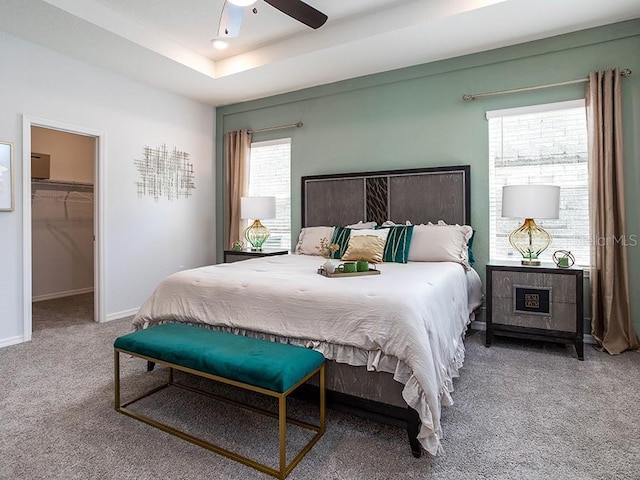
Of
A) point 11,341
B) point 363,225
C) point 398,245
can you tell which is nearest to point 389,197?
point 363,225

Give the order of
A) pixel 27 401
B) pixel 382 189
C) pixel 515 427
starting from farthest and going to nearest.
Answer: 1. pixel 382 189
2. pixel 27 401
3. pixel 515 427

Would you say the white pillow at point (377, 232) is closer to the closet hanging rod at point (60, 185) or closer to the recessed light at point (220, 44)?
the recessed light at point (220, 44)

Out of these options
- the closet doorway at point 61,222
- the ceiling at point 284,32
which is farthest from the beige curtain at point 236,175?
the closet doorway at point 61,222

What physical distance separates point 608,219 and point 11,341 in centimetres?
534

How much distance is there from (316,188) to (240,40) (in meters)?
1.81

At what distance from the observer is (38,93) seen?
3.64 m

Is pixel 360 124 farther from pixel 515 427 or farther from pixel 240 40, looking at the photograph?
pixel 515 427

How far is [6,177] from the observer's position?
3.42 meters

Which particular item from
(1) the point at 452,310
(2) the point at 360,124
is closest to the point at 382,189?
(2) the point at 360,124

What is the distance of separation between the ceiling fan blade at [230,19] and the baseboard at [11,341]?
127 inches

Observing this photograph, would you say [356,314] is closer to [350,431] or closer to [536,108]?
[350,431]

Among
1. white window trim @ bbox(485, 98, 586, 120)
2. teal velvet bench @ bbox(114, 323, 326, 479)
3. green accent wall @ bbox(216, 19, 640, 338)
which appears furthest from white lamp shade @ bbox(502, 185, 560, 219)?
teal velvet bench @ bbox(114, 323, 326, 479)

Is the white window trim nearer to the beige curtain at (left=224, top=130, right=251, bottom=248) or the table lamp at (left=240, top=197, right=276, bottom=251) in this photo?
the table lamp at (left=240, top=197, right=276, bottom=251)

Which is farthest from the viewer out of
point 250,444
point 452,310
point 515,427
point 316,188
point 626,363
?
point 316,188
